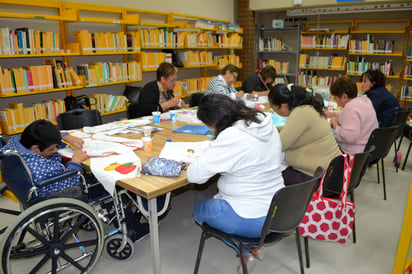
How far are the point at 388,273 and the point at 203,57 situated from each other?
473 cm

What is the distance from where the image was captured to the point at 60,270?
6.63ft

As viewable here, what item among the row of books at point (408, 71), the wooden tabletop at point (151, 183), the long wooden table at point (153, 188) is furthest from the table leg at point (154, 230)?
the row of books at point (408, 71)

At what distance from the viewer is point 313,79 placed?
21.6ft

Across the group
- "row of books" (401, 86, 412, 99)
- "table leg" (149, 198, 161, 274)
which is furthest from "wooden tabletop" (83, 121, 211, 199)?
"row of books" (401, 86, 412, 99)

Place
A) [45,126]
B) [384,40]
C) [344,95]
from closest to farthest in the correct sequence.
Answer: [45,126] < [344,95] < [384,40]

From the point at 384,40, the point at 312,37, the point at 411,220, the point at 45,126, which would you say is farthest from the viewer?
the point at 312,37

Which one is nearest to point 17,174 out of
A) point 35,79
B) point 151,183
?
point 151,183

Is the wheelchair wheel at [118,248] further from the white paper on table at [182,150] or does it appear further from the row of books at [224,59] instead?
the row of books at [224,59]

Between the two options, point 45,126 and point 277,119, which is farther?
point 277,119

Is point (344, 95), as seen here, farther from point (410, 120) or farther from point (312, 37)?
point (312, 37)

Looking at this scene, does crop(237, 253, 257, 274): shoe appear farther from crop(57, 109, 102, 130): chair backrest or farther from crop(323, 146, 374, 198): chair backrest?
crop(57, 109, 102, 130): chair backrest

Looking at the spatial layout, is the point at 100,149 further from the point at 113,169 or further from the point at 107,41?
the point at 107,41

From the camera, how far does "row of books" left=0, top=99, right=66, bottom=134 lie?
343 cm

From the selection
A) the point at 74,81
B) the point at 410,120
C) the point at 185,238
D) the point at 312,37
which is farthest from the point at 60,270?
the point at 312,37
